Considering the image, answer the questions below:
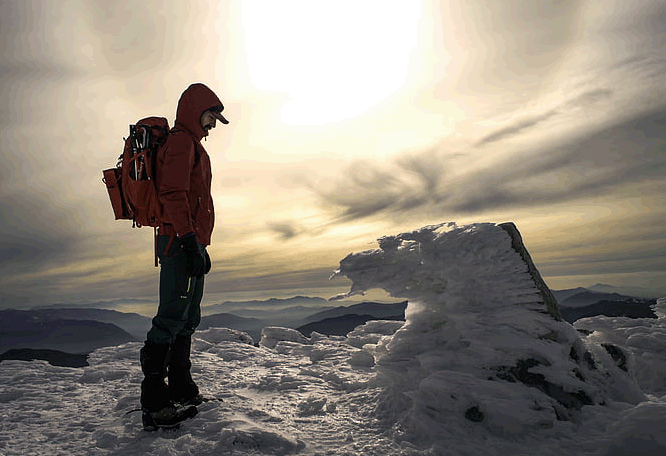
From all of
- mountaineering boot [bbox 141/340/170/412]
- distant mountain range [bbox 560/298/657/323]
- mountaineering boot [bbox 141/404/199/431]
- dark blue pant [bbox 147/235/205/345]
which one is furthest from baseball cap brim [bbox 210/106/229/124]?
distant mountain range [bbox 560/298/657/323]

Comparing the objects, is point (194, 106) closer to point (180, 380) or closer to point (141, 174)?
point (141, 174)

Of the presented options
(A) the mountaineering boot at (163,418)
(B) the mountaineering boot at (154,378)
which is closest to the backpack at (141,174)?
(B) the mountaineering boot at (154,378)

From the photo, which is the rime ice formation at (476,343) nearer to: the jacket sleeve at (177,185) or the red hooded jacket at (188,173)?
the red hooded jacket at (188,173)

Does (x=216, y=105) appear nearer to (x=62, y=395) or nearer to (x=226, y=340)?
(x=62, y=395)

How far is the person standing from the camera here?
10.9ft

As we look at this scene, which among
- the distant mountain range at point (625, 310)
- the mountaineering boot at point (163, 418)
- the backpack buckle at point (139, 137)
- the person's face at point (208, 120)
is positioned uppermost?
the person's face at point (208, 120)

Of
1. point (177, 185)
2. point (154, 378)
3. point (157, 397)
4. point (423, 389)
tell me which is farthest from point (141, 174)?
point (423, 389)

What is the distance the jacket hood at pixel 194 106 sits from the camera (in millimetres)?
3898

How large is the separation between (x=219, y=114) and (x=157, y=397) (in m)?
3.11

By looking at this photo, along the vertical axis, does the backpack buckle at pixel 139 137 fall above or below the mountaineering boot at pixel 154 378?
above

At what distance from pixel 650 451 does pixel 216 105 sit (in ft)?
15.9

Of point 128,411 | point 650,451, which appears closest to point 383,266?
point 650,451

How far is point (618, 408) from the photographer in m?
3.51

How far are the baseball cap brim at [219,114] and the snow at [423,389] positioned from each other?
2457mm
